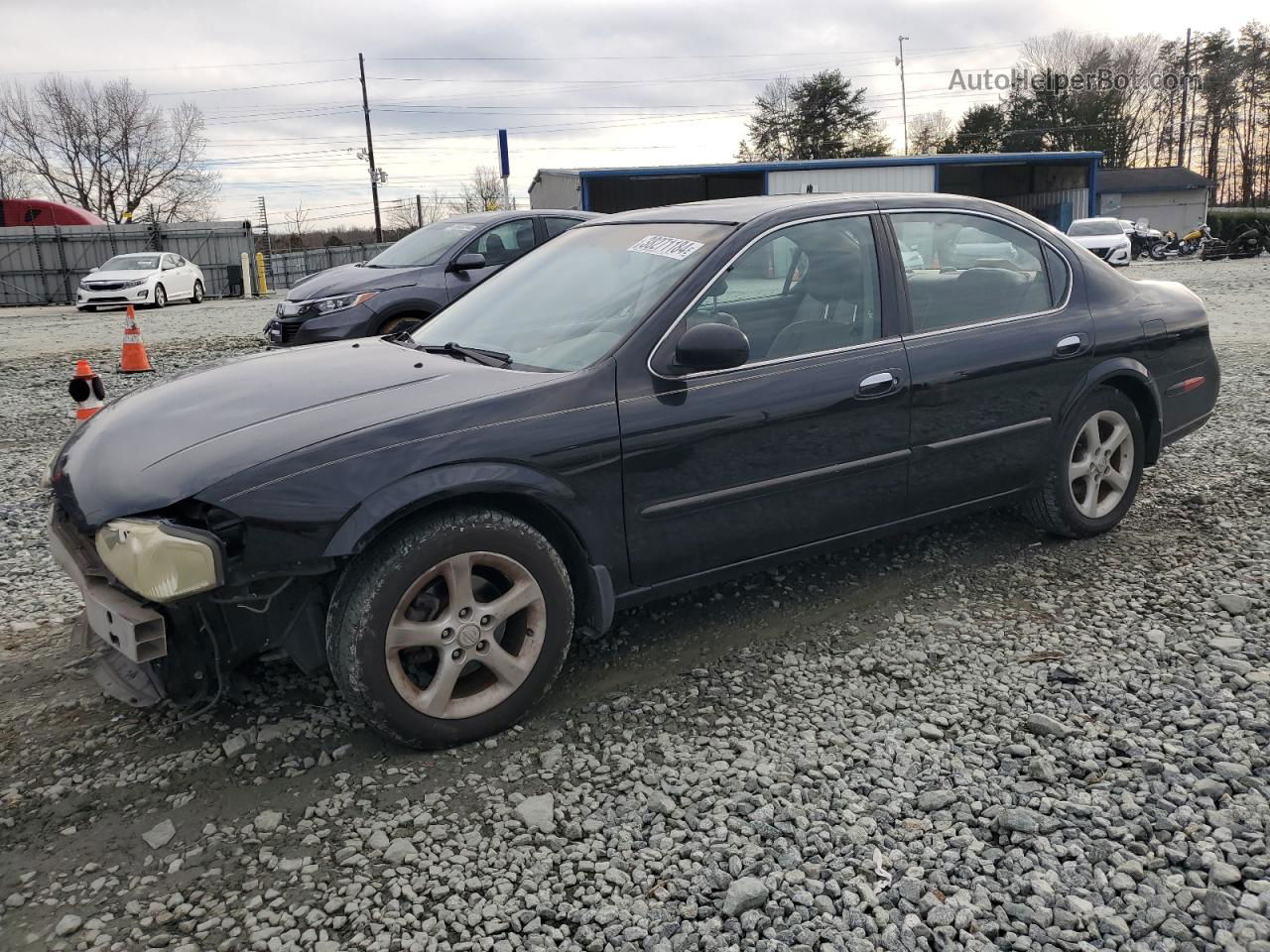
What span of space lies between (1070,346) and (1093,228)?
1166 inches

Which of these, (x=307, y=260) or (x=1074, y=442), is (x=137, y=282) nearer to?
(x=307, y=260)

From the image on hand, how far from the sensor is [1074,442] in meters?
4.39

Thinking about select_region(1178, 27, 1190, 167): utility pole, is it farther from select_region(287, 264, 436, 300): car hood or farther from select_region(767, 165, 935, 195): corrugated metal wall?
select_region(287, 264, 436, 300): car hood

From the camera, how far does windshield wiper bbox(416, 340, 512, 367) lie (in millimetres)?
3430

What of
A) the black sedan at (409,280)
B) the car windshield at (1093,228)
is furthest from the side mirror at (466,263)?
the car windshield at (1093,228)

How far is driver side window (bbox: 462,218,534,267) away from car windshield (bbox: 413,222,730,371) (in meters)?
5.56

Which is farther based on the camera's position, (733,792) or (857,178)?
(857,178)

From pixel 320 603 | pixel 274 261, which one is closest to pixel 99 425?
pixel 320 603

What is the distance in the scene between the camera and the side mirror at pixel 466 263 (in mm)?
9352

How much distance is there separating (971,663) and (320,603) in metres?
2.25

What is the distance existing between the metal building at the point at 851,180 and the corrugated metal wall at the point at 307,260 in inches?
309

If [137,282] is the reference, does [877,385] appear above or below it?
below

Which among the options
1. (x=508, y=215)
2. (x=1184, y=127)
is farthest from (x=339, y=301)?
(x=1184, y=127)

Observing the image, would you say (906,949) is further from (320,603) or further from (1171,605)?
(1171,605)
